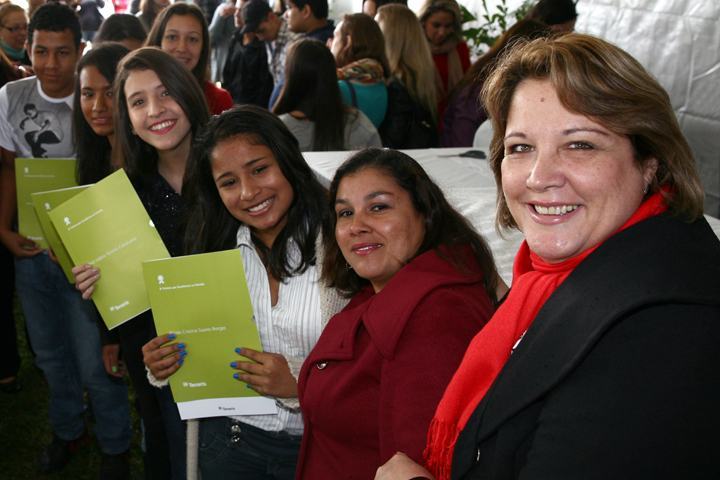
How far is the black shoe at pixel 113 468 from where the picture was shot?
307 centimetres

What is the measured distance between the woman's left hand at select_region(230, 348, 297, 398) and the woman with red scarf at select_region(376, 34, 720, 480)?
2.07 ft

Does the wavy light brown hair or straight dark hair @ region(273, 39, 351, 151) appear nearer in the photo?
straight dark hair @ region(273, 39, 351, 151)

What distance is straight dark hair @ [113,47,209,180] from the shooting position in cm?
238

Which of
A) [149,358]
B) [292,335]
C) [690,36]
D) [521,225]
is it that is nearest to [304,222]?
[292,335]

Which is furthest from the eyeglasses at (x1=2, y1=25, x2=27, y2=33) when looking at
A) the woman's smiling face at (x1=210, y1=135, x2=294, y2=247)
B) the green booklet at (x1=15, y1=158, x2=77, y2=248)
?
the woman's smiling face at (x1=210, y1=135, x2=294, y2=247)

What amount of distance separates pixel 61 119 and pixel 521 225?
2.39 meters

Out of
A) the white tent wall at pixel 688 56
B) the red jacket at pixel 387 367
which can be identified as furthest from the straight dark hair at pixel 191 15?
the white tent wall at pixel 688 56

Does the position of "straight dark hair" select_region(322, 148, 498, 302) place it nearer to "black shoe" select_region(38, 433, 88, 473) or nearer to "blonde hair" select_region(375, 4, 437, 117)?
"black shoe" select_region(38, 433, 88, 473)

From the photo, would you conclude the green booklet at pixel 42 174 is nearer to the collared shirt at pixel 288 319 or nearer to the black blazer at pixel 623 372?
the collared shirt at pixel 288 319

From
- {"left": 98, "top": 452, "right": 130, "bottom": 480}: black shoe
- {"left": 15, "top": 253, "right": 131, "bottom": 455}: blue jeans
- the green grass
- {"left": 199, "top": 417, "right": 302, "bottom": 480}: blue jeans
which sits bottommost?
the green grass

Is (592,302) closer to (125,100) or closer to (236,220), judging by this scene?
(236,220)

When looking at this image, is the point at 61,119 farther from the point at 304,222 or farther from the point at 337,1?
the point at 337,1

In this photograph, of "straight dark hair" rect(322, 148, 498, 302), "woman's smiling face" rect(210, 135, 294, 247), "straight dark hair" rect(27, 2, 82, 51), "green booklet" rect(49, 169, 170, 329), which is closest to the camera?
"straight dark hair" rect(322, 148, 498, 302)

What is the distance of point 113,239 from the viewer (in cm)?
223
